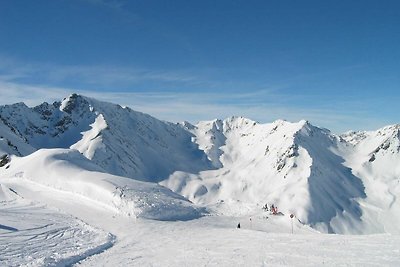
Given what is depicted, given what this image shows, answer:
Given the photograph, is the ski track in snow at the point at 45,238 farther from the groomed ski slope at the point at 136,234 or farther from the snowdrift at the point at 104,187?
the snowdrift at the point at 104,187

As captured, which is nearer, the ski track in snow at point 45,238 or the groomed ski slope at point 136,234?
the groomed ski slope at point 136,234

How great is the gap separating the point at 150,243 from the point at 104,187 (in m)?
14.9

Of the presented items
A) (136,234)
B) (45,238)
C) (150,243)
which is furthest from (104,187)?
(45,238)

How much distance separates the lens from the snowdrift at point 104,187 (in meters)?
39.1

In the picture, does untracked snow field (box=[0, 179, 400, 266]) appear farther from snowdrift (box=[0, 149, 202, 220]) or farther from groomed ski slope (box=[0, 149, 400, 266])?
snowdrift (box=[0, 149, 202, 220])

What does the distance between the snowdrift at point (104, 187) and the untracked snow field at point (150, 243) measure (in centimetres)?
145

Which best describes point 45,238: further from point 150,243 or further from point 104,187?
point 104,187

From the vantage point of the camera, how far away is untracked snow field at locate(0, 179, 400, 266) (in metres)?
22.2

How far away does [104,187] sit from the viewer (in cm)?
4241

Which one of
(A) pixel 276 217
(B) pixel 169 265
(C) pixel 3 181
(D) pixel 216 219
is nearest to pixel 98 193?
(D) pixel 216 219

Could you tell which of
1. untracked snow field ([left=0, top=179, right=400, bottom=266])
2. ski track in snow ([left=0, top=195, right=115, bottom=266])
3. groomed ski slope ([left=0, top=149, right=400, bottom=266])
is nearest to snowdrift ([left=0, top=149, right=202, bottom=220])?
groomed ski slope ([left=0, top=149, right=400, bottom=266])

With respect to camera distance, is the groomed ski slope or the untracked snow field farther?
the groomed ski slope

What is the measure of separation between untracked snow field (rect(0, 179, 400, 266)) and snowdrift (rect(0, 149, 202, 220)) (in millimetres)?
1449

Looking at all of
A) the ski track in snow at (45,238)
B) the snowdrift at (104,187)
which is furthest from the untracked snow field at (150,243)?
the snowdrift at (104,187)
